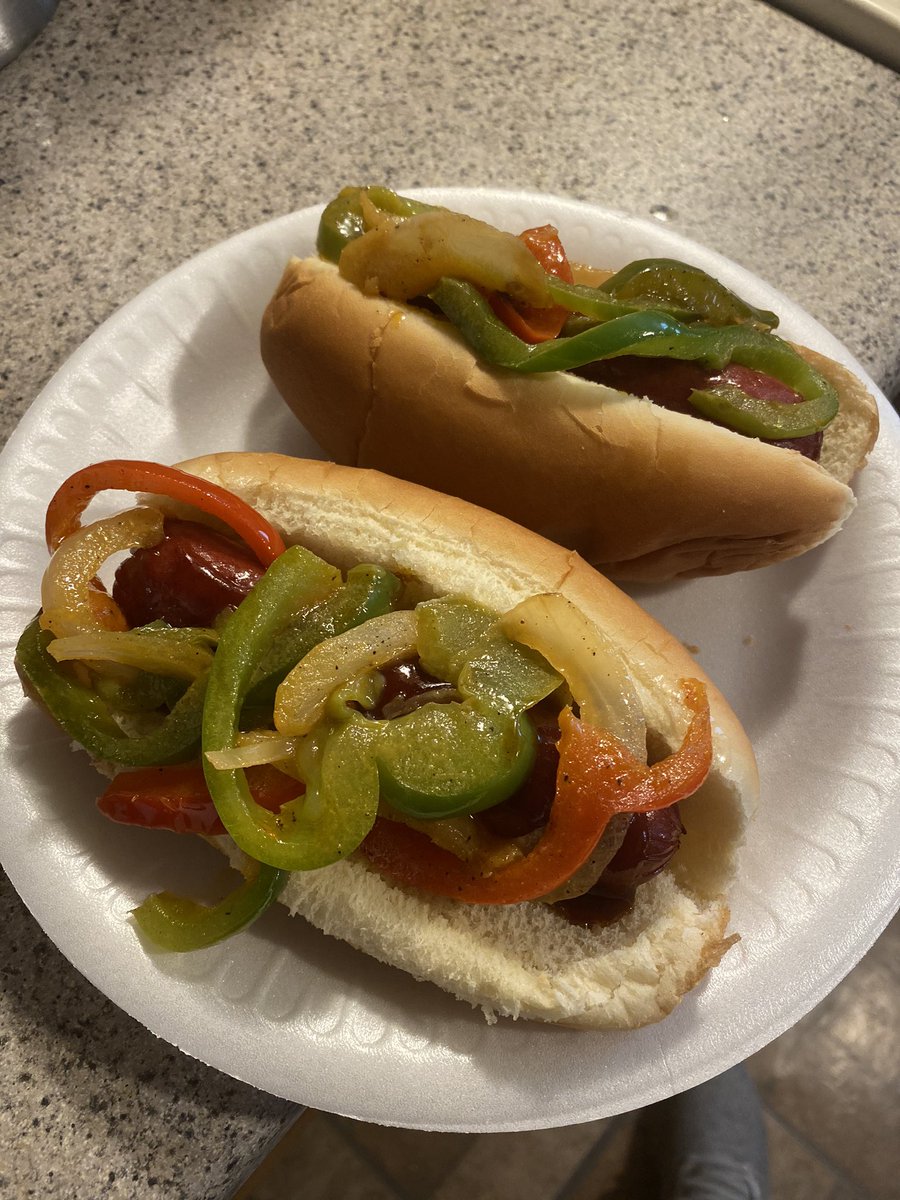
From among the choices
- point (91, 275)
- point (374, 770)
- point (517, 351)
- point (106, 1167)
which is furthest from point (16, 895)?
point (91, 275)

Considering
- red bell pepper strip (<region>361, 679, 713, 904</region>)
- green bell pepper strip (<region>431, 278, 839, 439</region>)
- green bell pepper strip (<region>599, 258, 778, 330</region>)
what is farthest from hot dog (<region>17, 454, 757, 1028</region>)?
green bell pepper strip (<region>599, 258, 778, 330</region>)

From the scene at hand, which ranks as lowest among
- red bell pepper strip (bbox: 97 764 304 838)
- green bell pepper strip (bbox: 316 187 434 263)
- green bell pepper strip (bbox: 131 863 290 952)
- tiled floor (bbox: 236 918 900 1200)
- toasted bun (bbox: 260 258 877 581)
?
tiled floor (bbox: 236 918 900 1200)

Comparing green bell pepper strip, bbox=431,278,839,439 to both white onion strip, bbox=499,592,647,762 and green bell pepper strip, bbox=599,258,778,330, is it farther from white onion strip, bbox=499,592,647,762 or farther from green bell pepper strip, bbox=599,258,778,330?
white onion strip, bbox=499,592,647,762

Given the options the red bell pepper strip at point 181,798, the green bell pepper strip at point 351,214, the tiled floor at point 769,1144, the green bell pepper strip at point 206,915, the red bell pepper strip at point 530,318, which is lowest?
the tiled floor at point 769,1144

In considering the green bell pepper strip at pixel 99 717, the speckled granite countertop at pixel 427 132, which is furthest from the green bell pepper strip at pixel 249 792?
the speckled granite countertop at pixel 427 132

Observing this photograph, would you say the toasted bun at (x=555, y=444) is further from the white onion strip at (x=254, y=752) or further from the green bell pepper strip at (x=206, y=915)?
the green bell pepper strip at (x=206, y=915)

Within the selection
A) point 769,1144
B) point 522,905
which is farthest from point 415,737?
point 769,1144
